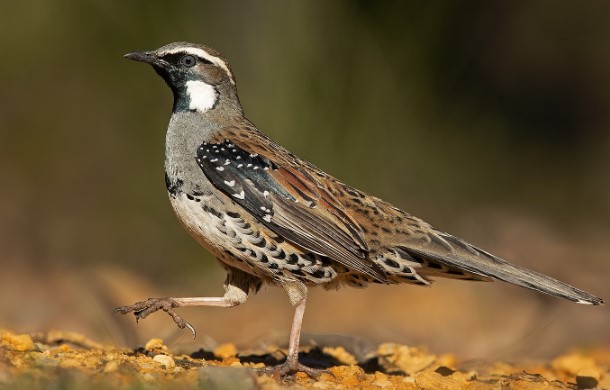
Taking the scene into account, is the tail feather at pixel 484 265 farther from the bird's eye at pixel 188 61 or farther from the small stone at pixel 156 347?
the bird's eye at pixel 188 61

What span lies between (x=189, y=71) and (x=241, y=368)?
275 centimetres

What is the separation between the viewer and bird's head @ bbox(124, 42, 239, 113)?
28.3 feet

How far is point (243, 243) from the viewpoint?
7793mm

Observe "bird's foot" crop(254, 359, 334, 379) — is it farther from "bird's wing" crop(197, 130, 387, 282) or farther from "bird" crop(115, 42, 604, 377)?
"bird's wing" crop(197, 130, 387, 282)

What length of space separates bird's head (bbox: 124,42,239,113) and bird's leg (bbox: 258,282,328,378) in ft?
5.40

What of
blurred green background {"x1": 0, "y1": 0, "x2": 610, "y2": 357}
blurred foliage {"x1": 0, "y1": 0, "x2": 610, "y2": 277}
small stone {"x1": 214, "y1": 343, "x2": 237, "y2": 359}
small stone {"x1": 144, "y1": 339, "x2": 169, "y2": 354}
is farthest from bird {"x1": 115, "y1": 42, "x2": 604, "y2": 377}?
blurred foliage {"x1": 0, "y1": 0, "x2": 610, "y2": 277}

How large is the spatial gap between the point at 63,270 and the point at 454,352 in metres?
4.85

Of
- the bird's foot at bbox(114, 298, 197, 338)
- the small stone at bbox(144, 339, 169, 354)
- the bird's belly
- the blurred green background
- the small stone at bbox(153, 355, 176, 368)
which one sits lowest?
the small stone at bbox(153, 355, 176, 368)

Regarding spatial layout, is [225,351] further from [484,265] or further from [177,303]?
[484,265]

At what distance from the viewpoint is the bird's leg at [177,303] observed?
321 inches

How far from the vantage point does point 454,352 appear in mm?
10789

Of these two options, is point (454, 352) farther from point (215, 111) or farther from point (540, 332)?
point (215, 111)

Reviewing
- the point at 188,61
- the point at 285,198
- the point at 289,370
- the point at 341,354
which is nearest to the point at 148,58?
the point at 188,61

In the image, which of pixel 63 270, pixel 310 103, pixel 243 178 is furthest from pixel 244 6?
pixel 243 178
